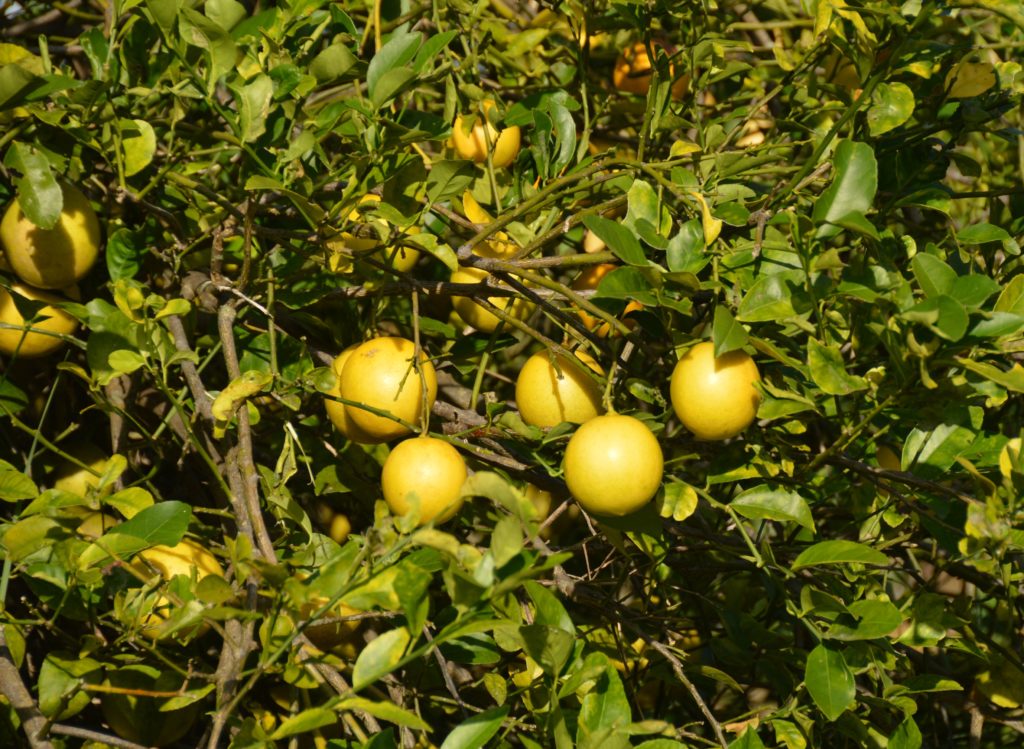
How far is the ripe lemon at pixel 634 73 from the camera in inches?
63.7

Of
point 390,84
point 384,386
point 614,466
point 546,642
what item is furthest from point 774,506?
point 390,84

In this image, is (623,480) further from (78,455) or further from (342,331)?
(78,455)

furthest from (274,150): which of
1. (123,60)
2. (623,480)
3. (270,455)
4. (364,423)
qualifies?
(623,480)

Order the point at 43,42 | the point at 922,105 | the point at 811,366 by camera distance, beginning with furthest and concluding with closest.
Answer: the point at 922,105
the point at 43,42
the point at 811,366

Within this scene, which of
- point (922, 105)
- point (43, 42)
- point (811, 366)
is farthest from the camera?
point (922, 105)

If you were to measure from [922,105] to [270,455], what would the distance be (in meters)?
1.01

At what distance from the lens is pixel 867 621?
39.8 inches

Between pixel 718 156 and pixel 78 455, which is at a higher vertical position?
pixel 718 156

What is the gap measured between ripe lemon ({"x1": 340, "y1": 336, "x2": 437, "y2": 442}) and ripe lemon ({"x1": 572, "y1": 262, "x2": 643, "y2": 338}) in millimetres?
224

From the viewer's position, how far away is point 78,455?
1.33 meters

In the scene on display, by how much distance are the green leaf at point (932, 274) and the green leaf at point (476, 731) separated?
51 centimetres

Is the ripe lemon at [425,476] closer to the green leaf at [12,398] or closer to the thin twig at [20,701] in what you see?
the thin twig at [20,701]

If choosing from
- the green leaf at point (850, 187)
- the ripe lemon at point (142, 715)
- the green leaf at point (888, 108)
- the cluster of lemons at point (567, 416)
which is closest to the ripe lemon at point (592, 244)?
the cluster of lemons at point (567, 416)

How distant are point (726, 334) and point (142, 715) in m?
0.79
